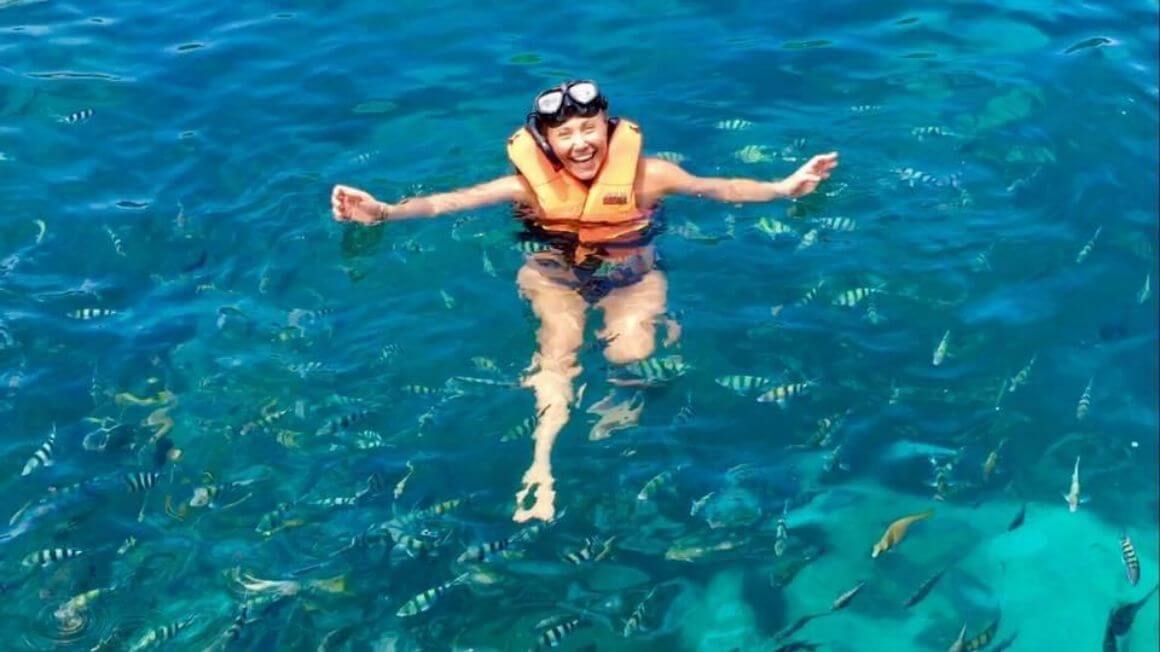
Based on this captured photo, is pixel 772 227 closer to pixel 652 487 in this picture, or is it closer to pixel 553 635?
pixel 652 487

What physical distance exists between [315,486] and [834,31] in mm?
9118

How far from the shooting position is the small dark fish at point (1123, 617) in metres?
8.09

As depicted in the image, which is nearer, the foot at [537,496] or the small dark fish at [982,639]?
the small dark fish at [982,639]

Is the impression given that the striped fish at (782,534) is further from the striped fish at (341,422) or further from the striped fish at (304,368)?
the striped fish at (304,368)

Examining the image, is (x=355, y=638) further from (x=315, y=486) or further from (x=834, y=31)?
(x=834, y=31)

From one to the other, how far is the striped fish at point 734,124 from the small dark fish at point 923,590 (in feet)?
18.3

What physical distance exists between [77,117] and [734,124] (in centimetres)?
704

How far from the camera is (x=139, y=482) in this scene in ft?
28.9

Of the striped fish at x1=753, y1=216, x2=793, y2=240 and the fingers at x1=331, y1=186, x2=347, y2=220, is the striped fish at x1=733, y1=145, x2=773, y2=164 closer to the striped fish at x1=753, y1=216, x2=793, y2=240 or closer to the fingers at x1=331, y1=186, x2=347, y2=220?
the striped fish at x1=753, y1=216, x2=793, y2=240

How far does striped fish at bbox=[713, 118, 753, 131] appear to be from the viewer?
12.5m


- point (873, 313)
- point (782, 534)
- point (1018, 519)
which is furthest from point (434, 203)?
point (1018, 519)

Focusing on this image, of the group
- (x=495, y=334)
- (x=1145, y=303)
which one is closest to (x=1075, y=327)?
(x=1145, y=303)

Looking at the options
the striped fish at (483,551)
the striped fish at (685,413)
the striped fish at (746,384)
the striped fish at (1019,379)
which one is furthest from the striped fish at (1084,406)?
the striped fish at (483,551)

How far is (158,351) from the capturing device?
33.2ft
